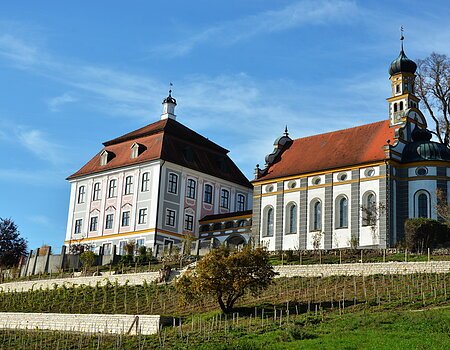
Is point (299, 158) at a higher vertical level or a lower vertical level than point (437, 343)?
higher

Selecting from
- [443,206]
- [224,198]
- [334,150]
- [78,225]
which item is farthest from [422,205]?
[78,225]

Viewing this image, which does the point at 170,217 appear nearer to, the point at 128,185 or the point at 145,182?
the point at 145,182

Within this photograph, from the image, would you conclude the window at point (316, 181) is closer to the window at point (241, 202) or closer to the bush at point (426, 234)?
the bush at point (426, 234)

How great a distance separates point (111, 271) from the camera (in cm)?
5319

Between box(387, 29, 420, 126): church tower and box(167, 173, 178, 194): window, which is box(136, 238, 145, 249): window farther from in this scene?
box(387, 29, 420, 126): church tower

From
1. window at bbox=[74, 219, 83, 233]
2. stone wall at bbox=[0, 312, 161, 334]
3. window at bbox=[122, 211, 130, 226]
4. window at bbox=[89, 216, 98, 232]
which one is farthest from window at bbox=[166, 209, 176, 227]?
stone wall at bbox=[0, 312, 161, 334]

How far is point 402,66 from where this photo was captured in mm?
59594

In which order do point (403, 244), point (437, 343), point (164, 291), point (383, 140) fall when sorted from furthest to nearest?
point (383, 140)
point (403, 244)
point (164, 291)
point (437, 343)

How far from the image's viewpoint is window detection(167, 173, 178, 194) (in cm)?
6588

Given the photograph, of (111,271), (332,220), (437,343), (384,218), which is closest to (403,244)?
(384,218)

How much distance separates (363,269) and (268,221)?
63.5ft

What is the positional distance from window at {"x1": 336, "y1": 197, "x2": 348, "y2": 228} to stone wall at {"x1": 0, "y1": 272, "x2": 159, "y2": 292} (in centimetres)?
1463

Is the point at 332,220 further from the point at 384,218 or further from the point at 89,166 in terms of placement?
the point at 89,166

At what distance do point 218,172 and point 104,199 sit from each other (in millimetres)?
10562
